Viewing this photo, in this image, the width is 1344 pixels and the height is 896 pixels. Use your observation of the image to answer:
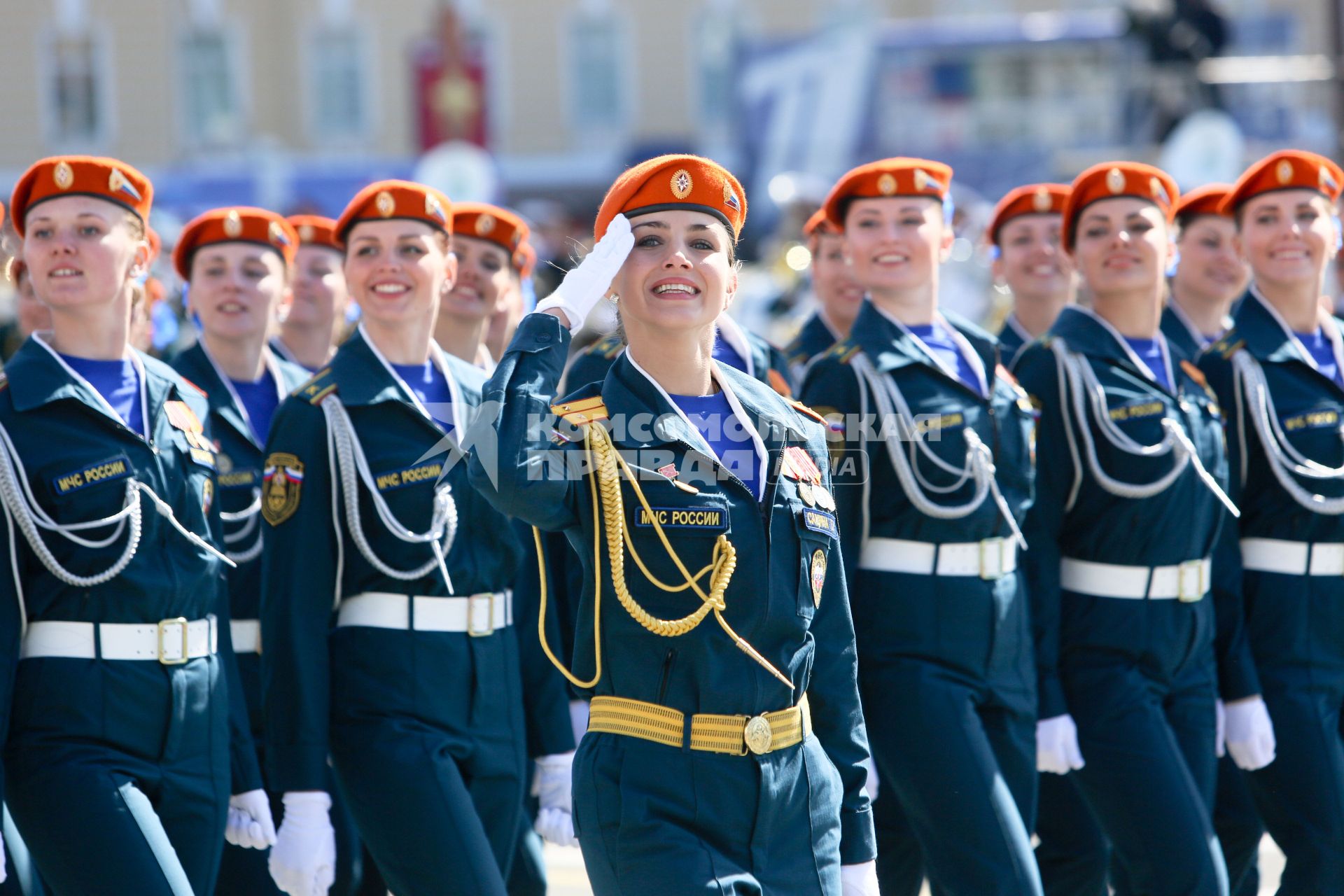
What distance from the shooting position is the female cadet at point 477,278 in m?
6.03

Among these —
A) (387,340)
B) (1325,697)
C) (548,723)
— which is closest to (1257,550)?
(1325,697)

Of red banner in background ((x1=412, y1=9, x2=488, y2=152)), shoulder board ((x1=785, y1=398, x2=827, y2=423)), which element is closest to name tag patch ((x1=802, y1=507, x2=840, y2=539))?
shoulder board ((x1=785, y1=398, x2=827, y2=423))

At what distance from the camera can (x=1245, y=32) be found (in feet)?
97.1

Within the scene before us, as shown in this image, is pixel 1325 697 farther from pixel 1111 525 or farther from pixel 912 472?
pixel 912 472

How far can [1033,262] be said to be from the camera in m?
6.89

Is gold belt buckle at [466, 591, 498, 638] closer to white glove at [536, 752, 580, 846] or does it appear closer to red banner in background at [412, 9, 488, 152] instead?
white glove at [536, 752, 580, 846]

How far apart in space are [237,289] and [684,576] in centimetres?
308

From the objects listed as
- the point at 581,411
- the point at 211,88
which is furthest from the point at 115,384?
the point at 211,88

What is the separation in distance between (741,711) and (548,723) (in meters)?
1.64

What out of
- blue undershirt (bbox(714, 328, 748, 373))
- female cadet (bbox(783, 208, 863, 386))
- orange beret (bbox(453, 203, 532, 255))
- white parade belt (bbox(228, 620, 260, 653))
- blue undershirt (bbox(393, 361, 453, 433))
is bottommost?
white parade belt (bbox(228, 620, 260, 653))

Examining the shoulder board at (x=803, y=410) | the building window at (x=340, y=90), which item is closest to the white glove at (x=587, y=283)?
the shoulder board at (x=803, y=410)

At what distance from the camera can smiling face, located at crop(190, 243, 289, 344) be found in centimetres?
599

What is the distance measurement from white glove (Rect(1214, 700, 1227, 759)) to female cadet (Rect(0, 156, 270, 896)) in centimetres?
270

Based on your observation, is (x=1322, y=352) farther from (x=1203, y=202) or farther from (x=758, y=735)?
(x=758, y=735)
